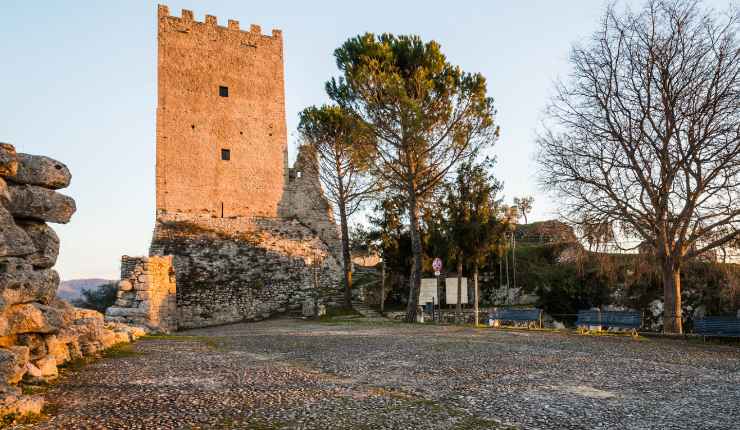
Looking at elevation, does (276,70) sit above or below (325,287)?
above

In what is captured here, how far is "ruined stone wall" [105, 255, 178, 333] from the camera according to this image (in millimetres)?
16125

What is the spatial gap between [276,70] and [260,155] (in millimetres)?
5053

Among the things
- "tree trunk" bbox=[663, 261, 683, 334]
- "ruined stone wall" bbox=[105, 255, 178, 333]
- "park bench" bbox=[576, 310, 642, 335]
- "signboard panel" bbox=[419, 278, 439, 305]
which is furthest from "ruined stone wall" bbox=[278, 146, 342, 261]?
"tree trunk" bbox=[663, 261, 683, 334]

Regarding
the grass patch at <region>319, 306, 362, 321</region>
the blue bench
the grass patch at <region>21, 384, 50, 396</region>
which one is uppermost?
the grass patch at <region>21, 384, 50, 396</region>

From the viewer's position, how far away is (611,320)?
14062 mm

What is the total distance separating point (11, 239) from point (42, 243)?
123 centimetres

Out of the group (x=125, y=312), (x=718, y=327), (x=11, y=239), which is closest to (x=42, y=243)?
(x=11, y=239)

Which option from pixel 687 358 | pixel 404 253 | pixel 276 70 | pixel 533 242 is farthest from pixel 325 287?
pixel 687 358

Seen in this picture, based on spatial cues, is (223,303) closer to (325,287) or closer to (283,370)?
(325,287)

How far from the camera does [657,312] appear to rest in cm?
2122

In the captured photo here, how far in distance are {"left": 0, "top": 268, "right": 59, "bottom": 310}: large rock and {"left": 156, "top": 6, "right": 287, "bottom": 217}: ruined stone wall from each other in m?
22.1

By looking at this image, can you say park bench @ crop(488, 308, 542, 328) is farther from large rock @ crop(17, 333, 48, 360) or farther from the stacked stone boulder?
large rock @ crop(17, 333, 48, 360)

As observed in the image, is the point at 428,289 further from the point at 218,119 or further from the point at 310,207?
the point at 218,119

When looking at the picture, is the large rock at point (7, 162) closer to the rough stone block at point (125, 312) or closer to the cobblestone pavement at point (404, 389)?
the cobblestone pavement at point (404, 389)
